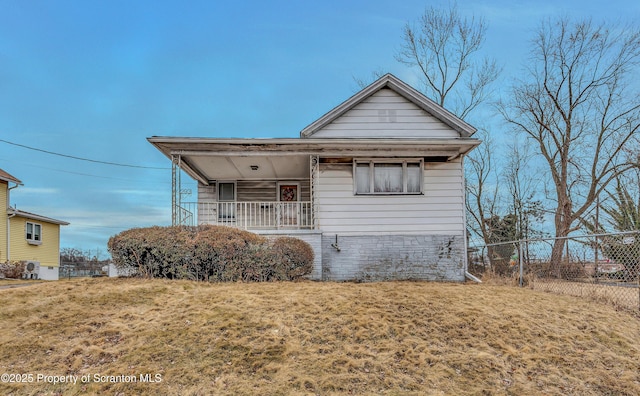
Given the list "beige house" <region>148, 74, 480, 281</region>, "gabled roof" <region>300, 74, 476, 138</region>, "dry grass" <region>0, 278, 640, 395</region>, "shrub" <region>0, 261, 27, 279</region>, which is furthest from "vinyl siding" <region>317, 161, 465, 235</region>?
"shrub" <region>0, 261, 27, 279</region>

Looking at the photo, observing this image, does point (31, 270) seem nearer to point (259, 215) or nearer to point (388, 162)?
point (259, 215)

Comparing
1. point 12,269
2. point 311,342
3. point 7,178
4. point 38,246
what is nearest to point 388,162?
point 311,342

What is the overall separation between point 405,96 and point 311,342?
9.67 metres

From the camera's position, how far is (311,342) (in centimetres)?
502

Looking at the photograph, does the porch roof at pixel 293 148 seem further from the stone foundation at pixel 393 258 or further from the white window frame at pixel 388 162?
the stone foundation at pixel 393 258

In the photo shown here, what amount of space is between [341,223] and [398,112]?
4.34 m

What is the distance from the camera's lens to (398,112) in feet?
41.3

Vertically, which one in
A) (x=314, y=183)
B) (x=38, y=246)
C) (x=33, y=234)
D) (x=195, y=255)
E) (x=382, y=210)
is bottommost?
(x=38, y=246)

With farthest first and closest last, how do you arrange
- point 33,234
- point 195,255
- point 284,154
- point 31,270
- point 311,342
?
point 33,234 → point 31,270 → point 284,154 → point 195,255 → point 311,342

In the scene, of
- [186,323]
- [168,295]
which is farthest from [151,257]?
[186,323]

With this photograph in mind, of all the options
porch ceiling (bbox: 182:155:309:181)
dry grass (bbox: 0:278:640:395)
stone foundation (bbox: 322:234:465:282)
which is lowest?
dry grass (bbox: 0:278:640:395)

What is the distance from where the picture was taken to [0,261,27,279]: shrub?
18859mm

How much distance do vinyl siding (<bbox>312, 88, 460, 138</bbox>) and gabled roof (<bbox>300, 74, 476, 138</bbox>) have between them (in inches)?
5.2

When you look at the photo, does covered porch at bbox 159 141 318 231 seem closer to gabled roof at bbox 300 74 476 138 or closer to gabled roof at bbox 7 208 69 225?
gabled roof at bbox 300 74 476 138
